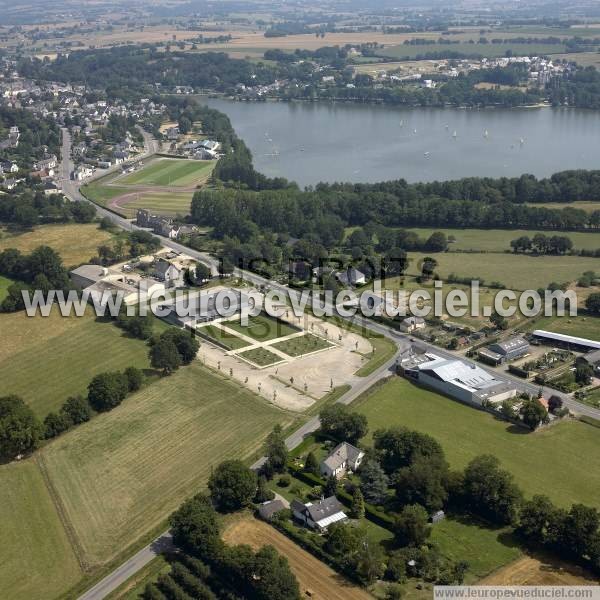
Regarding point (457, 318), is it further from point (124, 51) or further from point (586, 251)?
point (124, 51)

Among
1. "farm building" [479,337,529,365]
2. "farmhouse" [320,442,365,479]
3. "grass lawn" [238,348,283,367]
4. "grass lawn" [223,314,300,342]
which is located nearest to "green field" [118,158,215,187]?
"grass lawn" [223,314,300,342]

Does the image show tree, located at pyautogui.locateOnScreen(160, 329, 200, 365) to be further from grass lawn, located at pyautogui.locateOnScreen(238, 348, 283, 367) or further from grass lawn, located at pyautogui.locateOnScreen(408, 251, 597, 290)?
grass lawn, located at pyautogui.locateOnScreen(408, 251, 597, 290)

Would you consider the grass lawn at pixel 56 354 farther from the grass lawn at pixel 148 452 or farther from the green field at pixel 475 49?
the green field at pixel 475 49

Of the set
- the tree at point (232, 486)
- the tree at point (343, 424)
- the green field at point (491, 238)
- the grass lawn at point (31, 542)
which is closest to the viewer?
the grass lawn at point (31, 542)

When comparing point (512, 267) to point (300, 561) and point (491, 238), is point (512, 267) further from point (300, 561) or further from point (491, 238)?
point (300, 561)

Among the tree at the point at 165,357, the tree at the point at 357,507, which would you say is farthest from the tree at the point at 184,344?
the tree at the point at 357,507

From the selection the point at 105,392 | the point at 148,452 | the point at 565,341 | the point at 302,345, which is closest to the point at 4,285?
the point at 105,392
